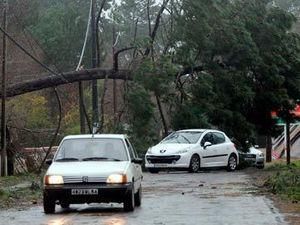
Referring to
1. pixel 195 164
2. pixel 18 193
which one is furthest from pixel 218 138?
pixel 18 193

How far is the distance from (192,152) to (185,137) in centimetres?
125

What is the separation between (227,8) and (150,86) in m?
5.38

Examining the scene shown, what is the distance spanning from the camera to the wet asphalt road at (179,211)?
14.3 meters

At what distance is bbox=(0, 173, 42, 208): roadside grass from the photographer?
1904 cm

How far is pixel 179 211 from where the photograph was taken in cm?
1603

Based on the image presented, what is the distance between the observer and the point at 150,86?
33562 millimetres

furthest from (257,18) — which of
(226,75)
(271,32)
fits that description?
(226,75)

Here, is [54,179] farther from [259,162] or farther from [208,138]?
[259,162]

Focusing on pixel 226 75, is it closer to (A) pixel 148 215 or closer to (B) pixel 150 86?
(B) pixel 150 86

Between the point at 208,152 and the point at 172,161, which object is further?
the point at 208,152

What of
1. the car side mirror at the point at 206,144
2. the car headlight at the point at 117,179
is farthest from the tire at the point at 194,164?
the car headlight at the point at 117,179

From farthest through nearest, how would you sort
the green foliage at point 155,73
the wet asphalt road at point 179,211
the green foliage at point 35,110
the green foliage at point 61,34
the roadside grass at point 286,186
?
1. the green foliage at point 61,34
2. the green foliage at point 35,110
3. the green foliage at point 155,73
4. the roadside grass at point 286,186
5. the wet asphalt road at point 179,211

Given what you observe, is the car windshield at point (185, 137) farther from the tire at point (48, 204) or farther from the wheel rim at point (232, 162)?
the tire at point (48, 204)

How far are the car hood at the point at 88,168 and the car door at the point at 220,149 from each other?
16131 mm
